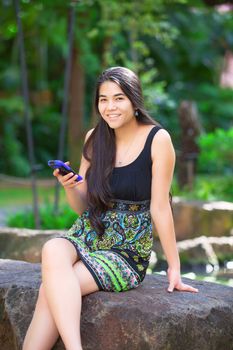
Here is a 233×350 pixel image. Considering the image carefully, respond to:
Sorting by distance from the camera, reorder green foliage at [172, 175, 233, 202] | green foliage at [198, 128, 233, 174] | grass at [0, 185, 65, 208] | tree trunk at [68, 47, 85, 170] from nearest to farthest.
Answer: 1. green foliage at [198, 128, 233, 174]
2. green foliage at [172, 175, 233, 202]
3. grass at [0, 185, 65, 208]
4. tree trunk at [68, 47, 85, 170]

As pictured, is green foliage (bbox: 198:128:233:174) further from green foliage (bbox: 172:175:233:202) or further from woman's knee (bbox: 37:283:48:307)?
woman's knee (bbox: 37:283:48:307)

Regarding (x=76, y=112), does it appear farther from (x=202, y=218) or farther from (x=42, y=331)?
(x=42, y=331)

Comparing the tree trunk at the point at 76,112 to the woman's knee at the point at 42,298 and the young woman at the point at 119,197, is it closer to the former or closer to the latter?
the young woman at the point at 119,197

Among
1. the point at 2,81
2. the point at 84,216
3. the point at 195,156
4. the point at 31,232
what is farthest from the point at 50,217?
the point at 2,81

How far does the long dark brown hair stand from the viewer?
327cm

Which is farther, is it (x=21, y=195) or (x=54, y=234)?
(x=21, y=195)

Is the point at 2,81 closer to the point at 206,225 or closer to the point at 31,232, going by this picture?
the point at 206,225

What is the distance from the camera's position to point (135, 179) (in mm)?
3299

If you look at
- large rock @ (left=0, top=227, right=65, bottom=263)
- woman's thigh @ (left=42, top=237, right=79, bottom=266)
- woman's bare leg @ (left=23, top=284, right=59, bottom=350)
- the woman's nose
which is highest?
the woman's nose

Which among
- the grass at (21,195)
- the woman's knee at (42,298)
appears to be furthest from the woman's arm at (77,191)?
the grass at (21,195)

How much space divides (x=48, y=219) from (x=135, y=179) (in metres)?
4.24

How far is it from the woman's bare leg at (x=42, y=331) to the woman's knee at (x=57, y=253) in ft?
0.49

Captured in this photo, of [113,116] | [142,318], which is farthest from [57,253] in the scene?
[113,116]

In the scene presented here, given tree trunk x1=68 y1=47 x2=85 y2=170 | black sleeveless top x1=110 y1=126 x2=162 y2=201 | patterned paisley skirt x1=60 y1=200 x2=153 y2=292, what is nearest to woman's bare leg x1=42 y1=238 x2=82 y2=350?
patterned paisley skirt x1=60 y1=200 x2=153 y2=292
